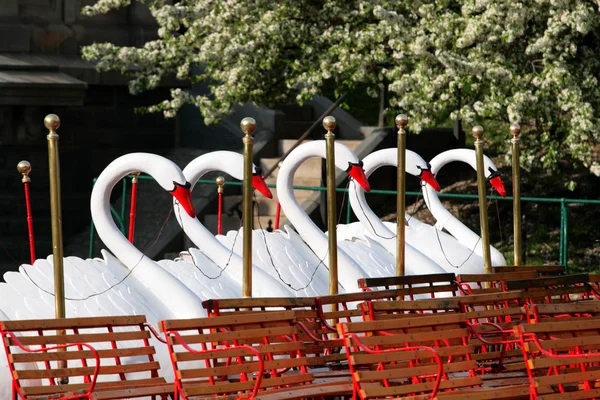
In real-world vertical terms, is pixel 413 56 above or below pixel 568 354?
above

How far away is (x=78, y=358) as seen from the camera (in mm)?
7805

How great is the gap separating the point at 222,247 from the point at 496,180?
3.11 m

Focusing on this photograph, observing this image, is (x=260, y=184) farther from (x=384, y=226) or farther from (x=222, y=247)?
(x=384, y=226)

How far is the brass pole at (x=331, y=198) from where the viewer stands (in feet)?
32.5

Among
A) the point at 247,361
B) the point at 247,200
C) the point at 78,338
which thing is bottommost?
the point at 247,361

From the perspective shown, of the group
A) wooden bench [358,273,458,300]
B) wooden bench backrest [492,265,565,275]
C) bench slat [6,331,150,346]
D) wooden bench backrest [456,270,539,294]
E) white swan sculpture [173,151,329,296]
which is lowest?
bench slat [6,331,150,346]

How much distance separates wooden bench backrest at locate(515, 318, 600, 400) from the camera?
7.41 meters

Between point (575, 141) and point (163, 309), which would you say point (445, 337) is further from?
point (575, 141)

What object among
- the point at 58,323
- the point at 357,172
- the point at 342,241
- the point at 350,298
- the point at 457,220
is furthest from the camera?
the point at 457,220

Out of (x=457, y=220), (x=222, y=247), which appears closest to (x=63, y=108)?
(x=457, y=220)

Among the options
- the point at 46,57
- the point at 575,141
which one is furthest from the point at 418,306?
the point at 46,57

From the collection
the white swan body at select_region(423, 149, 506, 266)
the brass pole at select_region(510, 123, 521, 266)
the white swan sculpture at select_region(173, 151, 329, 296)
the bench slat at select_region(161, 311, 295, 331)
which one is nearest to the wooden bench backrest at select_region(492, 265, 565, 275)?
the brass pole at select_region(510, 123, 521, 266)

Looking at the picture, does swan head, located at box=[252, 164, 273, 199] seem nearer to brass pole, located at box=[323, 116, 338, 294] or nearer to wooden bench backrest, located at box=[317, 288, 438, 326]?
brass pole, located at box=[323, 116, 338, 294]

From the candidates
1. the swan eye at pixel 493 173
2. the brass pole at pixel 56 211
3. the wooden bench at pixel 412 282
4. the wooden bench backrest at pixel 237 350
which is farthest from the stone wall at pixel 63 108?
the wooden bench backrest at pixel 237 350
